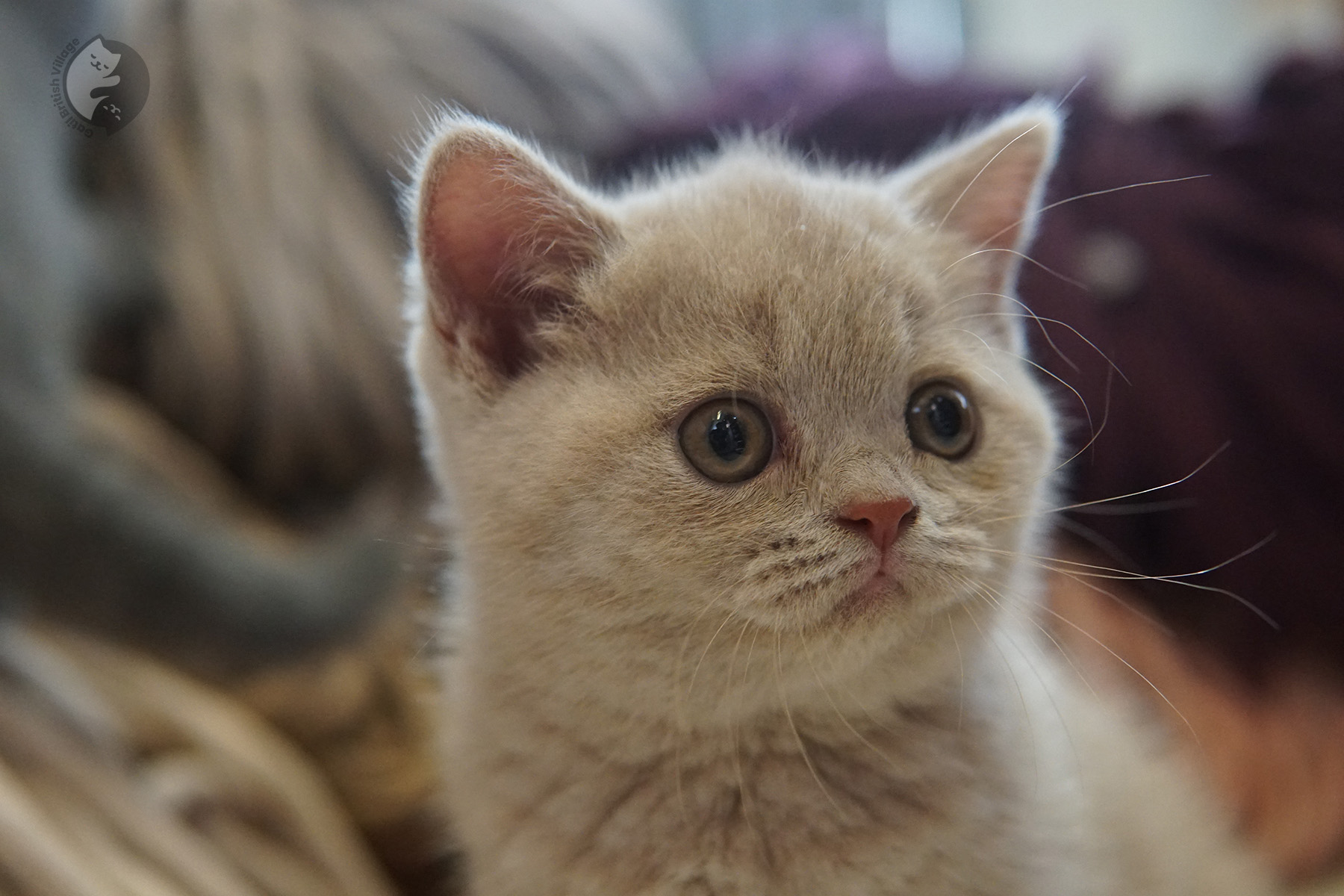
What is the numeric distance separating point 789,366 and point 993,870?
391mm

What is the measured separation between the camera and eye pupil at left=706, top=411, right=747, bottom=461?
70 cm

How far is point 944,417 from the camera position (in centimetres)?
78

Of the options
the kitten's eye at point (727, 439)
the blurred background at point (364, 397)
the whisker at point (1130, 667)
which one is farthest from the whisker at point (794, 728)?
the blurred background at point (364, 397)

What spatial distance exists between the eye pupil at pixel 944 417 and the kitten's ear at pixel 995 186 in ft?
0.48

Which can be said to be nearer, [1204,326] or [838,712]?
[838,712]

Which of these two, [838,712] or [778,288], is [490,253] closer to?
[778,288]

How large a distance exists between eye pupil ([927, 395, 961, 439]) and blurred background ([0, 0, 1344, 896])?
27 cm

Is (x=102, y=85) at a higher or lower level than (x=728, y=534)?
higher

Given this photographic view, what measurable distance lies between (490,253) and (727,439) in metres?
0.22

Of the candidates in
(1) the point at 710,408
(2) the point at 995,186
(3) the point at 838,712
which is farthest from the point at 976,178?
(3) the point at 838,712

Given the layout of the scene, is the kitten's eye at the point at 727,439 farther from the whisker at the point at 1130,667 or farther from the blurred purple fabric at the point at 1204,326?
the blurred purple fabric at the point at 1204,326

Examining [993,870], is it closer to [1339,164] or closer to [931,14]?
[1339,164]

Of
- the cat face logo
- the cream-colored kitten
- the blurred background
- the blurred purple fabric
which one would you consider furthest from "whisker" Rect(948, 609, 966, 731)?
the cat face logo

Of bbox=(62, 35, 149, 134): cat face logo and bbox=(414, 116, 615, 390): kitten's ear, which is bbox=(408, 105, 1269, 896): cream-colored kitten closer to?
bbox=(414, 116, 615, 390): kitten's ear
